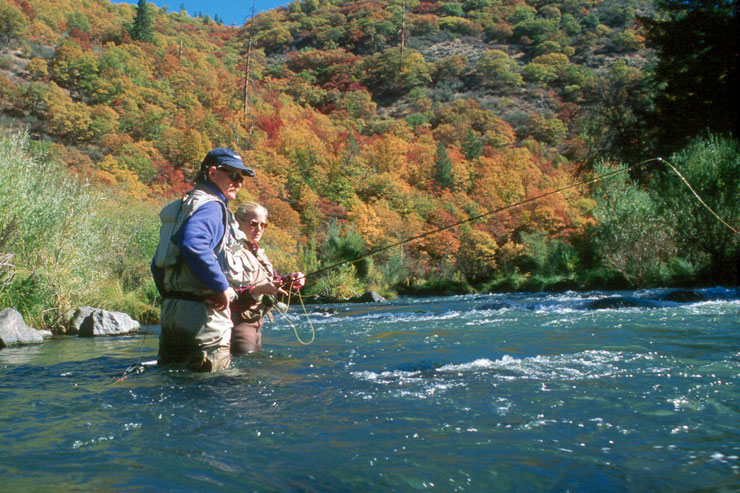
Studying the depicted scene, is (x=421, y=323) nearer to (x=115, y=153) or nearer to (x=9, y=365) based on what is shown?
(x=9, y=365)

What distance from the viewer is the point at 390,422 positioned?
298 centimetres

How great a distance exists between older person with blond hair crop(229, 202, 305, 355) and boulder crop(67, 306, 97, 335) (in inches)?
230

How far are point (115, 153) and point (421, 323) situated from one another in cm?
4016

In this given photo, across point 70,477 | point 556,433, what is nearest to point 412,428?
point 556,433

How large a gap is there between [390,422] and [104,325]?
8.30 meters

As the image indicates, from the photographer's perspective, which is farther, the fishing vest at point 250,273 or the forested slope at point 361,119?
the forested slope at point 361,119

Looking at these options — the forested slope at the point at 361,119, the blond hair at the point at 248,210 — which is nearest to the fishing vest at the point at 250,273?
the blond hair at the point at 248,210

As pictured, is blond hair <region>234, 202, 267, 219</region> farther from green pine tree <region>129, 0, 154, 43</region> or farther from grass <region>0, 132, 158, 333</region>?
green pine tree <region>129, 0, 154, 43</region>

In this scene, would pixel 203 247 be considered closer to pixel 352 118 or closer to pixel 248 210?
pixel 248 210

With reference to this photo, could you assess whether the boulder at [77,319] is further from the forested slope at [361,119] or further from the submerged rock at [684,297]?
the submerged rock at [684,297]

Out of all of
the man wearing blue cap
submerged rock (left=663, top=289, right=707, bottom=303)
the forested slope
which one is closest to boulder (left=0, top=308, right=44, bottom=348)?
the man wearing blue cap

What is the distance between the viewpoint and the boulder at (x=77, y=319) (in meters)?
9.84

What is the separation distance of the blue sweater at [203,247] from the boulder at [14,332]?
5.65m

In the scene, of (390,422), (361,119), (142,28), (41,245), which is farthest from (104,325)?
(142,28)
